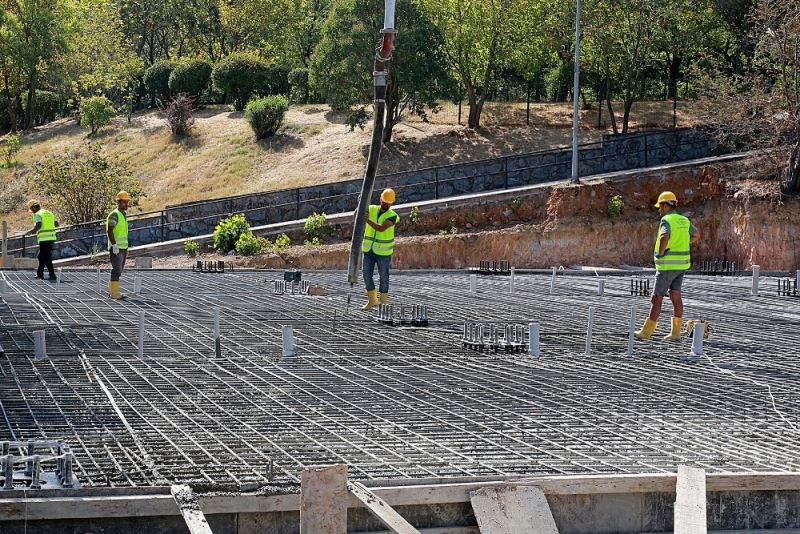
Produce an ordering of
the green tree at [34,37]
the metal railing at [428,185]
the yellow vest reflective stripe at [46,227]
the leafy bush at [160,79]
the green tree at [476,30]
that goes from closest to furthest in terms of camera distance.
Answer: the yellow vest reflective stripe at [46,227] → the metal railing at [428,185] → the green tree at [476,30] → the leafy bush at [160,79] → the green tree at [34,37]

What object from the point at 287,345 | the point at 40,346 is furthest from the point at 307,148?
the point at 40,346

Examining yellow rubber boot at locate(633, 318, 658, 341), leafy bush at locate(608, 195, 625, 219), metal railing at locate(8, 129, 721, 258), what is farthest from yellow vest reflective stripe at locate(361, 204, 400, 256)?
leafy bush at locate(608, 195, 625, 219)

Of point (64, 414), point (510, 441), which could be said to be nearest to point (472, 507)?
point (510, 441)

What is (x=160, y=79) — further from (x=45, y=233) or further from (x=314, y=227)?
(x=45, y=233)

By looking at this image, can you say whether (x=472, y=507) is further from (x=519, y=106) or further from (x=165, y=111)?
(x=165, y=111)

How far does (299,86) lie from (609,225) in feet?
61.7

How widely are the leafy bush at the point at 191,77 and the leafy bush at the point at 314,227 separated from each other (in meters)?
18.6

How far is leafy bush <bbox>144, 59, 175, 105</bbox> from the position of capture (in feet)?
161

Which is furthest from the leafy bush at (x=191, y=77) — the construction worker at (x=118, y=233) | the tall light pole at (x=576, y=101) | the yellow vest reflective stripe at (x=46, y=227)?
the construction worker at (x=118, y=233)

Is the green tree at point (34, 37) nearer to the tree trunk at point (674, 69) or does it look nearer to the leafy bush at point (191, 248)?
the leafy bush at point (191, 248)

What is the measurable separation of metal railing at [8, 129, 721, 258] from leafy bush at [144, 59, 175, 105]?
56.7ft

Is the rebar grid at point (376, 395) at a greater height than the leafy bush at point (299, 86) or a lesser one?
lesser

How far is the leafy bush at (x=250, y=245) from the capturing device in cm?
2808

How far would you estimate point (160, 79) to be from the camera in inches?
1933
